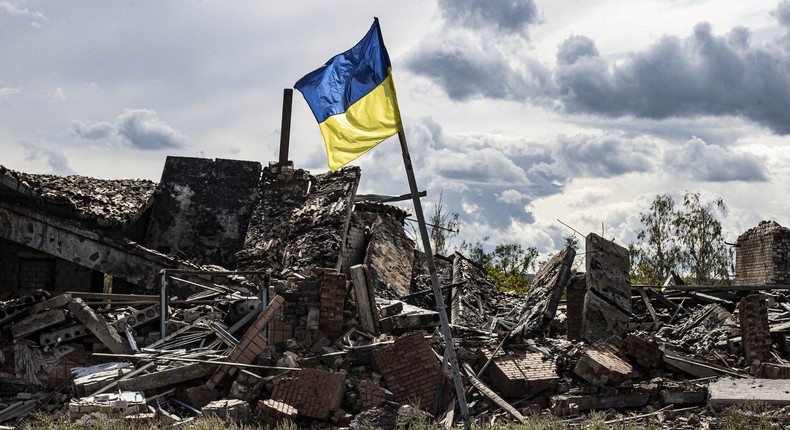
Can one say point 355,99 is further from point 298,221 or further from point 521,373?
point 298,221

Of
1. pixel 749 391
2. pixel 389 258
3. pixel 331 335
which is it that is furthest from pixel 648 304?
pixel 331 335

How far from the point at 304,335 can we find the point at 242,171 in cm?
980

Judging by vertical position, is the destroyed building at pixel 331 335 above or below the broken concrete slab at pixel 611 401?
above

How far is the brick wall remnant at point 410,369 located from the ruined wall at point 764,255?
11788 mm

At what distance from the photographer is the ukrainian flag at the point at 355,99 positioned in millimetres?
9828

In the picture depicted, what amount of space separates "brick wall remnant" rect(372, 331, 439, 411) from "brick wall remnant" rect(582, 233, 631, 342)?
3.18 meters

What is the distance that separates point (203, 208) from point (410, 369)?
412 inches

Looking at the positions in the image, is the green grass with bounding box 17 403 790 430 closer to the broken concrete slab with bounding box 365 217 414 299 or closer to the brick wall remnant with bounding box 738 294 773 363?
the brick wall remnant with bounding box 738 294 773 363

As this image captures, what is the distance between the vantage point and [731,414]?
10.5 metres

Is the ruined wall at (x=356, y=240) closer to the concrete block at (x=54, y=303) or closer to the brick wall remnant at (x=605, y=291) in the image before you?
the brick wall remnant at (x=605, y=291)

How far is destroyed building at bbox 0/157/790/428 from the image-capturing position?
11.8 meters

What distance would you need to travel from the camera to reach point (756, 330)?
13.3 meters

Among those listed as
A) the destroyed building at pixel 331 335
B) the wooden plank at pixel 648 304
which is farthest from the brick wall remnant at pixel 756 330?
the wooden plank at pixel 648 304

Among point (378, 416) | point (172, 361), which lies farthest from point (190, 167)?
point (378, 416)
